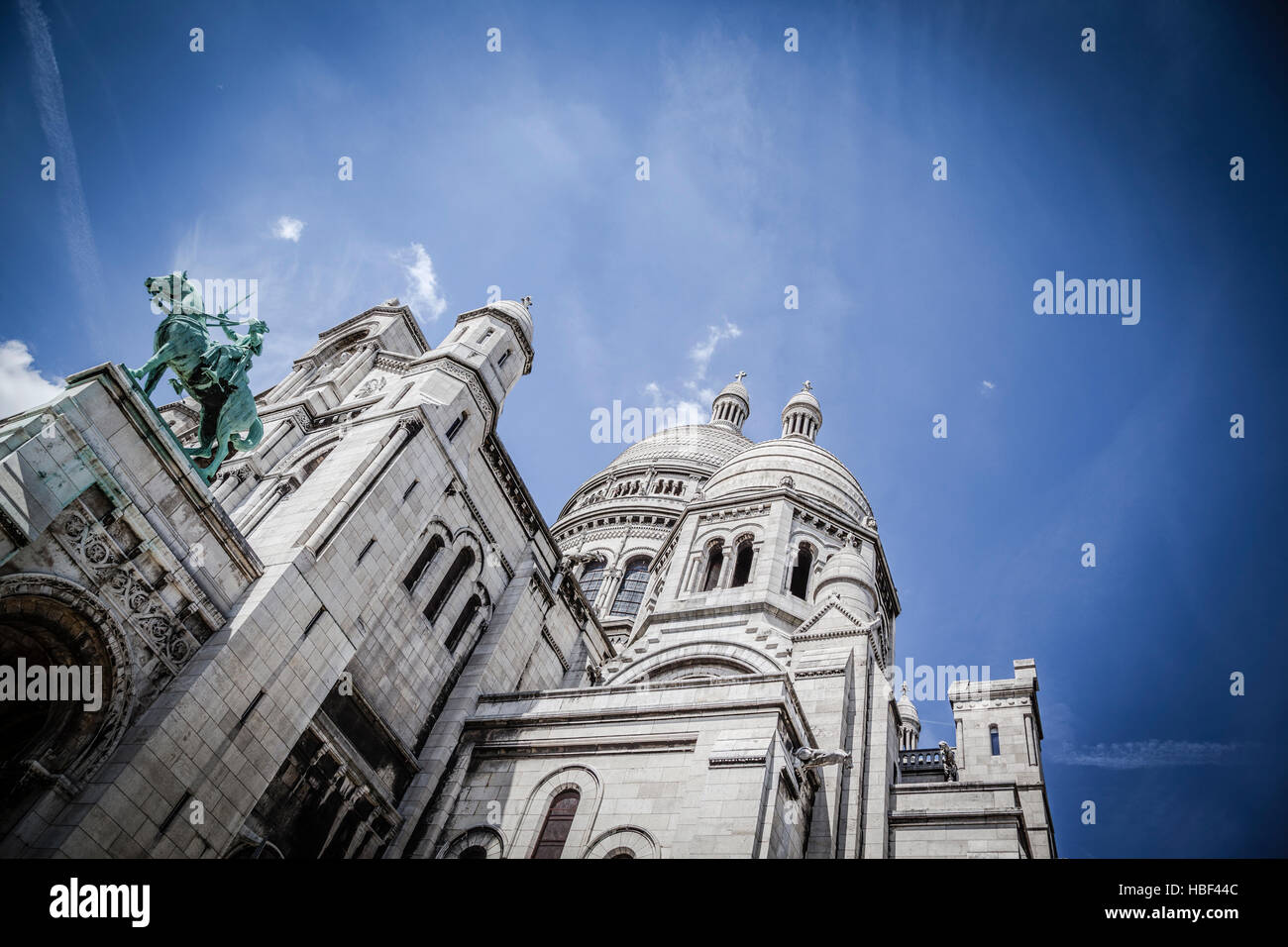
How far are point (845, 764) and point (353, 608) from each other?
11.9 m

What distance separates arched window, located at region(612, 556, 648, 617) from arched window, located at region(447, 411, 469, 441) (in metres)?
19.5

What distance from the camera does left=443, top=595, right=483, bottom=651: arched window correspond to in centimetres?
2141

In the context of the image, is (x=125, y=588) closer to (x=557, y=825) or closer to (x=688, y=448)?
(x=557, y=825)

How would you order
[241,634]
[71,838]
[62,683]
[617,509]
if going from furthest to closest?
[617,509] < [241,634] < [62,683] < [71,838]

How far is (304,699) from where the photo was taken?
51.3ft

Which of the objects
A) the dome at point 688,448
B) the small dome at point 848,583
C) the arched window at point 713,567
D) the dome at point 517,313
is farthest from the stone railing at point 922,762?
the dome at point 688,448

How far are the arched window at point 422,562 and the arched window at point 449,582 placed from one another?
0.64 meters

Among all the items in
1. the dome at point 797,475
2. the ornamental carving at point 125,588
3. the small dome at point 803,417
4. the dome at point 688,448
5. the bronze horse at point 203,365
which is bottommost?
the ornamental carving at point 125,588

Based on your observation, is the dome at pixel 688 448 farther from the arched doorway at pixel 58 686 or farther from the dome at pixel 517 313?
the arched doorway at pixel 58 686

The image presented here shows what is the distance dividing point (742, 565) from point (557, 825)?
14693 mm

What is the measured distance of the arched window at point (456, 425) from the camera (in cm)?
2172

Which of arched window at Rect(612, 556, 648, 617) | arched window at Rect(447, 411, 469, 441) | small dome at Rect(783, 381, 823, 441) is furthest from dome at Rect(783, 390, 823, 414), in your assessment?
arched window at Rect(447, 411, 469, 441)
